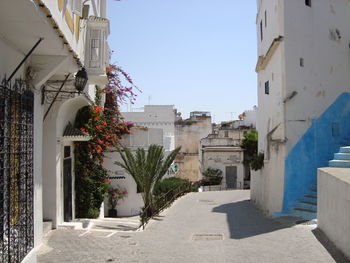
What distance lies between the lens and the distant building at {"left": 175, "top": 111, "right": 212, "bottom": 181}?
1835 inches

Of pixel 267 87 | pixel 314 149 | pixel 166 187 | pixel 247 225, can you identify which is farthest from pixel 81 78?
pixel 166 187

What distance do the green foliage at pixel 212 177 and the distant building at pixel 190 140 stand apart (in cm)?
894

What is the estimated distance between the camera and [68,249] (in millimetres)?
9391

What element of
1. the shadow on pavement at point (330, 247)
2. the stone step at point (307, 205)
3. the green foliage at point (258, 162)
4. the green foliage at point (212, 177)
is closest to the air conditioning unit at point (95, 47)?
the shadow on pavement at point (330, 247)

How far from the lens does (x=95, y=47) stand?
11273 millimetres

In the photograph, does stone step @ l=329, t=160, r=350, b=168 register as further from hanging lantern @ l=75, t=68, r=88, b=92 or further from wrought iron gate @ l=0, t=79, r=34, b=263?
wrought iron gate @ l=0, t=79, r=34, b=263

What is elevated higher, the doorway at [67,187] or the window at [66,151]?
the window at [66,151]

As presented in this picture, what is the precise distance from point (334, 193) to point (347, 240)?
4.35 ft

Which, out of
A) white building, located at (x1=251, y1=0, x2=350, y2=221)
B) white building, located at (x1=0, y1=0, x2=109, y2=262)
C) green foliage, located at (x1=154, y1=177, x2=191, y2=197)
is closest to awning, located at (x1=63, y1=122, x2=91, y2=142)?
white building, located at (x1=0, y1=0, x2=109, y2=262)

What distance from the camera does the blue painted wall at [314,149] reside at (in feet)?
47.6

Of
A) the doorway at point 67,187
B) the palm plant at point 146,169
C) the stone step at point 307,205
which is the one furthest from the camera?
the palm plant at point 146,169

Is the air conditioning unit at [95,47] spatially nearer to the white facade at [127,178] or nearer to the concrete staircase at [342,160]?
the concrete staircase at [342,160]

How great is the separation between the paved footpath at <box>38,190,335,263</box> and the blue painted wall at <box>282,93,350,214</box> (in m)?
1.86

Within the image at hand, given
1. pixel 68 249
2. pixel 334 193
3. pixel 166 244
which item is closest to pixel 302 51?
pixel 334 193
